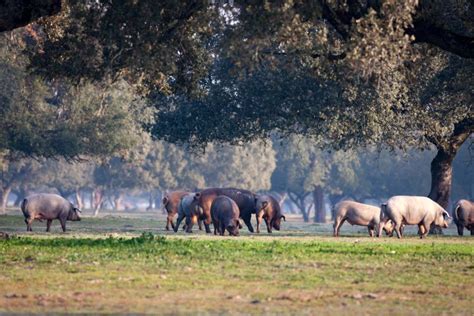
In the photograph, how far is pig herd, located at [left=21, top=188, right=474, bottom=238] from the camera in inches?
1610

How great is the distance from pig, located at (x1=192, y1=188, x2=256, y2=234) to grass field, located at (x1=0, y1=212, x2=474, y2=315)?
1700 cm

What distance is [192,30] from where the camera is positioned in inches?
1120

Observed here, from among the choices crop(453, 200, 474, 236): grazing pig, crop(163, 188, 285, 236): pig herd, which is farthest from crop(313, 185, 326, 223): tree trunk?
crop(163, 188, 285, 236): pig herd

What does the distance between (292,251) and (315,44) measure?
6.69 m

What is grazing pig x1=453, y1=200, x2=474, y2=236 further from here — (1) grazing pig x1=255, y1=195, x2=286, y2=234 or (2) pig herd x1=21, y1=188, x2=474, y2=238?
(1) grazing pig x1=255, y1=195, x2=286, y2=234

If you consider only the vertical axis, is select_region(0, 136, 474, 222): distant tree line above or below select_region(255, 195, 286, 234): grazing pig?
above

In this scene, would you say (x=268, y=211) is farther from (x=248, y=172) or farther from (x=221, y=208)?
(x=248, y=172)

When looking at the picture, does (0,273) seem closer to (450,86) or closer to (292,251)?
(292,251)

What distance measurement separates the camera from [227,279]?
64.6ft

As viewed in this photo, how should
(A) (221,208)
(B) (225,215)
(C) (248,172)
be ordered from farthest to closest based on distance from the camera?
1. (C) (248,172)
2. (A) (221,208)
3. (B) (225,215)

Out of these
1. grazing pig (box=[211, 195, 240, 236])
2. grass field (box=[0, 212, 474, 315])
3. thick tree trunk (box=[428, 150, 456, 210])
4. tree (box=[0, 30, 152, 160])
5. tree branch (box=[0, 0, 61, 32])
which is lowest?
grass field (box=[0, 212, 474, 315])

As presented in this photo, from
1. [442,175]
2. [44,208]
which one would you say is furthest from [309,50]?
[442,175]

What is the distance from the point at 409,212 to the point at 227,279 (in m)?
22.6

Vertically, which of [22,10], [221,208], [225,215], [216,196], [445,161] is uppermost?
[22,10]
